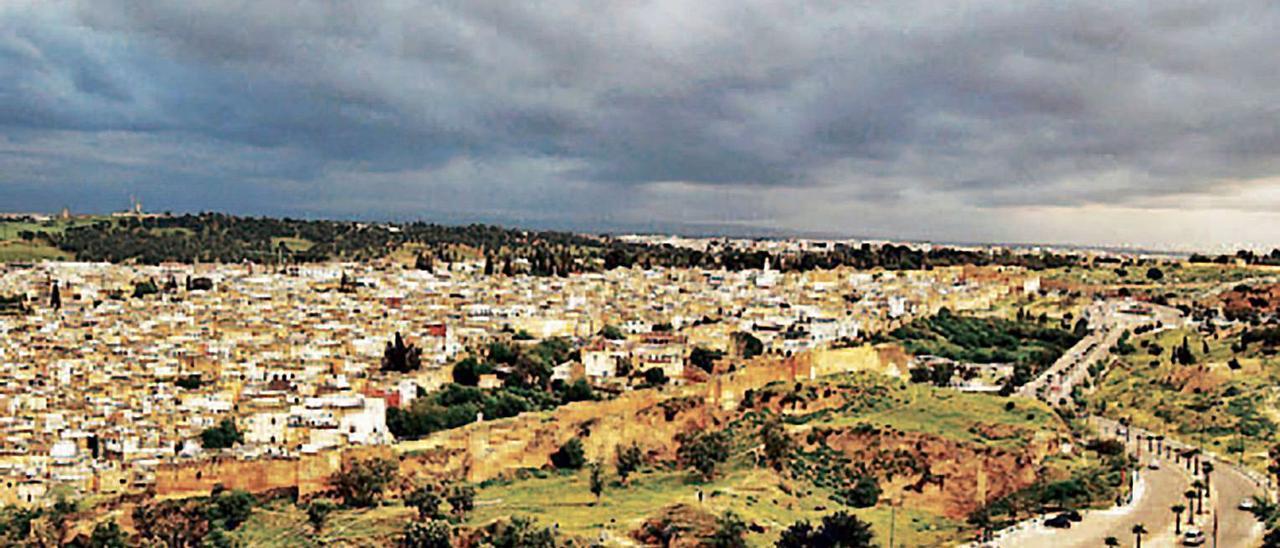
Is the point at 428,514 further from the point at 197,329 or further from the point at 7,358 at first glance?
the point at 197,329

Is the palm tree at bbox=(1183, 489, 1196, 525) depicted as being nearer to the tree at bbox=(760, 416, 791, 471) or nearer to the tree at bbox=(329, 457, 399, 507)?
the tree at bbox=(760, 416, 791, 471)

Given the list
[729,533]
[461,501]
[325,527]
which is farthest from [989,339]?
[325,527]

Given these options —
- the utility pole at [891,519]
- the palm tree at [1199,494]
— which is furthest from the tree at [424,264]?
the palm tree at [1199,494]

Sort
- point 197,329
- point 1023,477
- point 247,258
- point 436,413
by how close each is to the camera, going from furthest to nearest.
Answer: point 247,258 < point 197,329 < point 436,413 < point 1023,477

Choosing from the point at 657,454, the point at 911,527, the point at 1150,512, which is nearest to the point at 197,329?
the point at 657,454

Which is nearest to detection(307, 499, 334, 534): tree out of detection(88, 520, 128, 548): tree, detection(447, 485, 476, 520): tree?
detection(447, 485, 476, 520): tree

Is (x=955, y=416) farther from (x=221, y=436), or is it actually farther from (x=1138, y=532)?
(x=221, y=436)

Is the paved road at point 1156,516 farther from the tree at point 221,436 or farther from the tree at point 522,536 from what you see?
the tree at point 221,436
